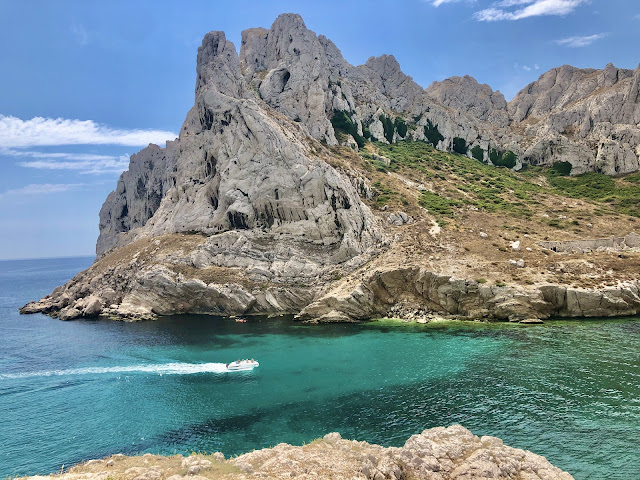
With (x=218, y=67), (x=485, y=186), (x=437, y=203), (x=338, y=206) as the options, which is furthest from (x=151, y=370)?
(x=485, y=186)

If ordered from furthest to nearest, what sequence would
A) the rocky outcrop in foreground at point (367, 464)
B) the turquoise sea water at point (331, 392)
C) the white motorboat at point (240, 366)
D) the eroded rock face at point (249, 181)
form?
the eroded rock face at point (249, 181)
the white motorboat at point (240, 366)
the turquoise sea water at point (331, 392)
the rocky outcrop in foreground at point (367, 464)

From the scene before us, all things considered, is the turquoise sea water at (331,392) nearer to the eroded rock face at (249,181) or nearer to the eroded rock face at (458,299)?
the eroded rock face at (458,299)

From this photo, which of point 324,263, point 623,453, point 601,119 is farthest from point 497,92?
point 623,453

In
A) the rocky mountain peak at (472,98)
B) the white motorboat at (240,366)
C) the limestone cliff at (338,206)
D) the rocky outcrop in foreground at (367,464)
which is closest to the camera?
the rocky outcrop in foreground at (367,464)

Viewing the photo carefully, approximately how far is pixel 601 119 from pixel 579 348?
11325 cm

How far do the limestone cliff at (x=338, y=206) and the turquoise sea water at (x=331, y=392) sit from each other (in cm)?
948

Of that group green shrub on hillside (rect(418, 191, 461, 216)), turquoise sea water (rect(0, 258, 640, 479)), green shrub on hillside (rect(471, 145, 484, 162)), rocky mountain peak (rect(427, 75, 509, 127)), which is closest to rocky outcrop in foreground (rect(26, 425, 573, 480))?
turquoise sea water (rect(0, 258, 640, 479))

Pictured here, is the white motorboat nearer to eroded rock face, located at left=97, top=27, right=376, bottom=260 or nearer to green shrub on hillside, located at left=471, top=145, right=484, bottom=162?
eroded rock face, located at left=97, top=27, right=376, bottom=260

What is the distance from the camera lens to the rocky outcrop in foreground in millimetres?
16672

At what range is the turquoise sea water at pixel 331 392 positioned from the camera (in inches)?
1015

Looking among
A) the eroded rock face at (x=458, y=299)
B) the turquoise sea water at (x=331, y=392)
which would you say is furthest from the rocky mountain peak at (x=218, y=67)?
the turquoise sea water at (x=331, y=392)

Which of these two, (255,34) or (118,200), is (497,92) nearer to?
(255,34)

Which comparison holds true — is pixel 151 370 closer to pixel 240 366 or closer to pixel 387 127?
pixel 240 366

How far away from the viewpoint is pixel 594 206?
304 feet
